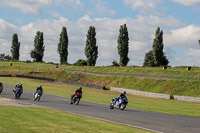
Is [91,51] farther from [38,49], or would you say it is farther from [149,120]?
[149,120]

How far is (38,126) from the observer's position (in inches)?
576

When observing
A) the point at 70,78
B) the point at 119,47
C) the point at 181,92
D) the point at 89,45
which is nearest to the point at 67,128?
the point at 181,92

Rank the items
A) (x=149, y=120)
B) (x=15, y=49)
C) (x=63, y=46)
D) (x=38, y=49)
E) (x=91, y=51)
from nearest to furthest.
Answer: (x=149, y=120) → (x=91, y=51) → (x=63, y=46) → (x=38, y=49) → (x=15, y=49)

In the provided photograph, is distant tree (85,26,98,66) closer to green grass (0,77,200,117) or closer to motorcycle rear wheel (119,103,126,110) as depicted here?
green grass (0,77,200,117)

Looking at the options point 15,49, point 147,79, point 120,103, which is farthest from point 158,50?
point 15,49

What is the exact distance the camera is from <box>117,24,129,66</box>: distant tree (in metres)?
101

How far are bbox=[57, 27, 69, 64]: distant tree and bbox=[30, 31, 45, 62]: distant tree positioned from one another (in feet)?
57.4

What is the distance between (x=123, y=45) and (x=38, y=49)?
164 ft

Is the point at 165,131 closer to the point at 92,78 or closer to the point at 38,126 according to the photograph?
the point at 38,126

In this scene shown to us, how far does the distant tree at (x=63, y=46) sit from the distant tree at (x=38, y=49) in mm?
17493

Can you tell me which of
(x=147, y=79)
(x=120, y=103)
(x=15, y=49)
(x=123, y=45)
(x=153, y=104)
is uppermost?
(x=15, y=49)

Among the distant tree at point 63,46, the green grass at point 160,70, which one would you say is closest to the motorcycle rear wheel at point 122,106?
the green grass at point 160,70

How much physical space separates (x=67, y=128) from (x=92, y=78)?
7461 centimetres

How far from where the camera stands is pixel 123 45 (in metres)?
102
